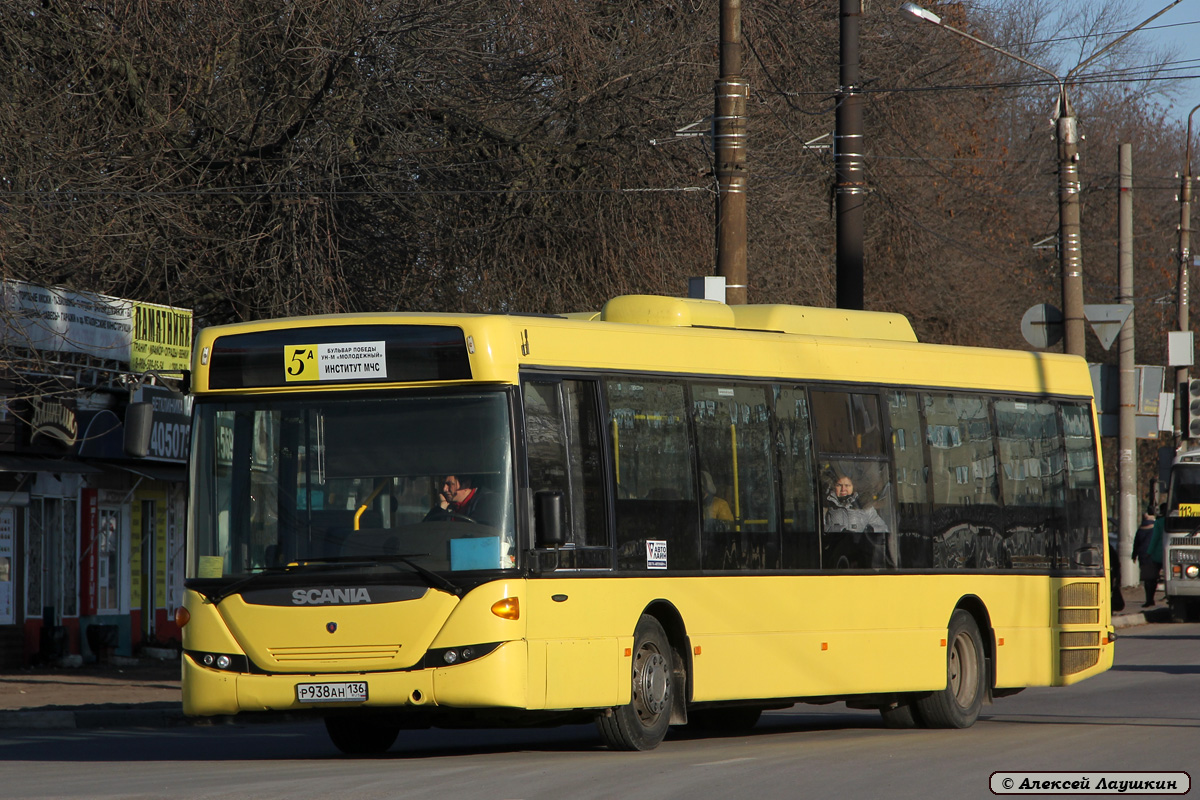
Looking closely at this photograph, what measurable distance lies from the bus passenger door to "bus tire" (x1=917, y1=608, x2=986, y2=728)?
12.6 feet

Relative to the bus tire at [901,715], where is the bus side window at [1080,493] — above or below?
above

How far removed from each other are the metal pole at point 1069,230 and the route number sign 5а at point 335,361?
14535 mm

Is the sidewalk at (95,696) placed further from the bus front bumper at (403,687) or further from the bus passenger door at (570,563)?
the bus passenger door at (570,563)

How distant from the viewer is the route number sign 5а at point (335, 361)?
1142cm

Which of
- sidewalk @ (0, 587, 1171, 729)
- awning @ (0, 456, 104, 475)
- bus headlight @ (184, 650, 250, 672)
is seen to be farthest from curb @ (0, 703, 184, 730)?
awning @ (0, 456, 104, 475)

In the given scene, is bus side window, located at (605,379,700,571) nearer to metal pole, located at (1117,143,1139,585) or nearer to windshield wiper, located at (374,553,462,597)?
windshield wiper, located at (374,553,462,597)

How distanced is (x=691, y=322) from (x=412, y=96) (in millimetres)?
9650

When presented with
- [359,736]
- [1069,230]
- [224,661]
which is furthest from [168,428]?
[224,661]

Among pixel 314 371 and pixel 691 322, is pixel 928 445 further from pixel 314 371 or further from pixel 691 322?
pixel 314 371

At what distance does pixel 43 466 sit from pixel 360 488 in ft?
41.9

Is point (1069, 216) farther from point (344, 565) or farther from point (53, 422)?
point (344, 565)

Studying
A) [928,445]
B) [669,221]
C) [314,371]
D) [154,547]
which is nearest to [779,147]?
[669,221]

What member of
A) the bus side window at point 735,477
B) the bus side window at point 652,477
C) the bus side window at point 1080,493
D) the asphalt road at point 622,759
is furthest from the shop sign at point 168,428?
the bus side window at point 652,477

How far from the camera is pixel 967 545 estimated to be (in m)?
15.0
